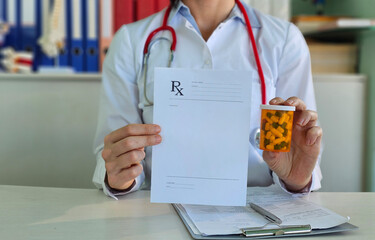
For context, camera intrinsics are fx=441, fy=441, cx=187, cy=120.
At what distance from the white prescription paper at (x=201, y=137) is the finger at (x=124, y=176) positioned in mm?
101

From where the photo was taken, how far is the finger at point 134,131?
0.82m

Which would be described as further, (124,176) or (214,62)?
(214,62)

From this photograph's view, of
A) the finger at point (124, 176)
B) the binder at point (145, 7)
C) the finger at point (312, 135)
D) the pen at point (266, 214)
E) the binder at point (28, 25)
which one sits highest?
the binder at point (145, 7)

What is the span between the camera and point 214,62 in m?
1.18

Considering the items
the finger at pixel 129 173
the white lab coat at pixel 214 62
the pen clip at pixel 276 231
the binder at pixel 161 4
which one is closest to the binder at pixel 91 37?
the binder at pixel 161 4

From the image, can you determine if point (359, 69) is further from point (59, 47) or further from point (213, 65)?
point (59, 47)

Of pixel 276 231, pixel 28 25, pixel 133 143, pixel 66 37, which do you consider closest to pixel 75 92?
pixel 66 37

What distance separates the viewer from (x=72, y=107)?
6.06 feet

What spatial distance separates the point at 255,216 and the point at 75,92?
121 centimetres

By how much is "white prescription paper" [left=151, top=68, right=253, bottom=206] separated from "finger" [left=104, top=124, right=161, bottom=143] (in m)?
0.01

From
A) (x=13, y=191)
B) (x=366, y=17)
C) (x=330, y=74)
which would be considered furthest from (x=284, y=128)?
(x=366, y=17)

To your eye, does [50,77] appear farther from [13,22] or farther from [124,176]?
[124,176]

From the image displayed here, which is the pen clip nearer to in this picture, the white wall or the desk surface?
the desk surface

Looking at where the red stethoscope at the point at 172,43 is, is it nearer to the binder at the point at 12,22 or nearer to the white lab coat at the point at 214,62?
the white lab coat at the point at 214,62
